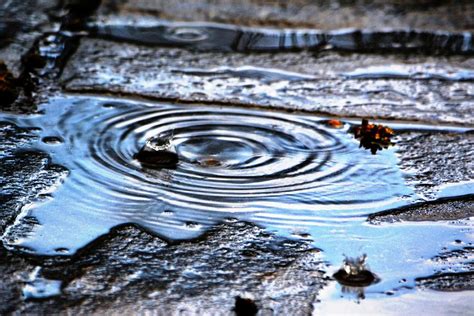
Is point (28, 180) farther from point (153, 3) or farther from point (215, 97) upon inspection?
point (153, 3)

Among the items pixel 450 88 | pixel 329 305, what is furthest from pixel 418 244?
pixel 450 88

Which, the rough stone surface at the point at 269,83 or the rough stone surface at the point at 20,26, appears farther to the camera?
the rough stone surface at the point at 20,26

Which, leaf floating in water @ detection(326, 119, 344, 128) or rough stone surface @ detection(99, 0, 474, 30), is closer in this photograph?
leaf floating in water @ detection(326, 119, 344, 128)

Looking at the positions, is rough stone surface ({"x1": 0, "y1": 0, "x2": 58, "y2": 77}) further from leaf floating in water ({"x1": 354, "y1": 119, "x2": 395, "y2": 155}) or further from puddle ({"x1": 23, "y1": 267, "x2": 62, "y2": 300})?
puddle ({"x1": 23, "y1": 267, "x2": 62, "y2": 300})

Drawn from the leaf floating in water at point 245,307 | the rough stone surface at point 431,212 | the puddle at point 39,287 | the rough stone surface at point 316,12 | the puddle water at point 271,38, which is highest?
the rough stone surface at point 316,12

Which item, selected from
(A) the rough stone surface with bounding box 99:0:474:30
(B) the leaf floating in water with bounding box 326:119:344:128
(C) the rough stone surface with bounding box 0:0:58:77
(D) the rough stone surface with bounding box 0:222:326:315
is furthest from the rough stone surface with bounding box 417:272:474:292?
(A) the rough stone surface with bounding box 99:0:474:30

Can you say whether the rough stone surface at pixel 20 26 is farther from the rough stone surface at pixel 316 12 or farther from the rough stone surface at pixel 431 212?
the rough stone surface at pixel 431 212

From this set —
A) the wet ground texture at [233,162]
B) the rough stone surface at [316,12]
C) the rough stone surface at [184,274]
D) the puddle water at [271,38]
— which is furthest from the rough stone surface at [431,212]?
the rough stone surface at [316,12]
